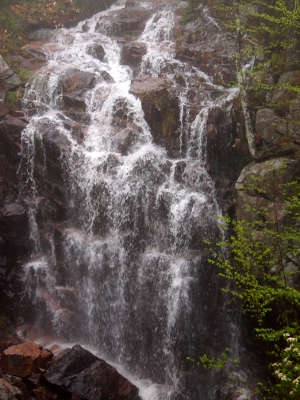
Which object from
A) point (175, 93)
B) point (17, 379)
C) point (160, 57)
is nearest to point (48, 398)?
point (17, 379)

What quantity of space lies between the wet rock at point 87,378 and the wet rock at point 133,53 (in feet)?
51.9

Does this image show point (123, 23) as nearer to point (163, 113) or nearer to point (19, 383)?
point (163, 113)

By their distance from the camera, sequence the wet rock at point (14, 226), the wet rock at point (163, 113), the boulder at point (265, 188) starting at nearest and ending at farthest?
the boulder at point (265, 188)
the wet rock at point (14, 226)
the wet rock at point (163, 113)

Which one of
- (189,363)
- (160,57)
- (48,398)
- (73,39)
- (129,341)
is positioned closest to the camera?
(48,398)

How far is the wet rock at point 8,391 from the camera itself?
905cm

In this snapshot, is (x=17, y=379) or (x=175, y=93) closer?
(x=17, y=379)

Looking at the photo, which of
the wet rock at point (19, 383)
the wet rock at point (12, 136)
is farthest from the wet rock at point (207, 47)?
the wet rock at point (19, 383)

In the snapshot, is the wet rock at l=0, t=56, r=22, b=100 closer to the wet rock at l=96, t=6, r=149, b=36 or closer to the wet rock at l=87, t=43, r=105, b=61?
the wet rock at l=87, t=43, r=105, b=61

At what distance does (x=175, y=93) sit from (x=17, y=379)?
42.8ft

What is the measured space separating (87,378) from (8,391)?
244cm

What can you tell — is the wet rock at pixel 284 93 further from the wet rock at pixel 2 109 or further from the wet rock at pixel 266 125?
the wet rock at pixel 2 109

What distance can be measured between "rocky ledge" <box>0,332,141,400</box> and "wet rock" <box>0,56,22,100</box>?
1244 centimetres

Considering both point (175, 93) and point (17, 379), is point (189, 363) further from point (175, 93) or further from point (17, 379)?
point (175, 93)

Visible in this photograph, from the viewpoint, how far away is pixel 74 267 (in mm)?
14578
